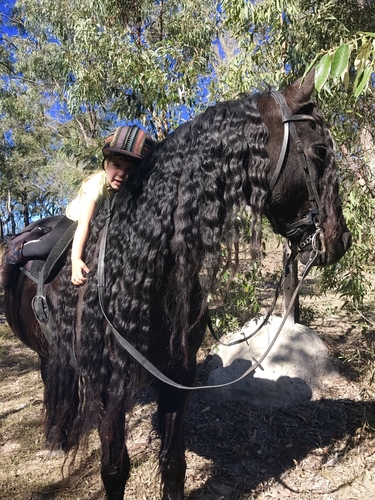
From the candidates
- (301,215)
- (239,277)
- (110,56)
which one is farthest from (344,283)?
(110,56)

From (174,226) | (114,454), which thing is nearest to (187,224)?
(174,226)

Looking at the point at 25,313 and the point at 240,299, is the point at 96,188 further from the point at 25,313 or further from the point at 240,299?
the point at 240,299

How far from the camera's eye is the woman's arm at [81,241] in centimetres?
185

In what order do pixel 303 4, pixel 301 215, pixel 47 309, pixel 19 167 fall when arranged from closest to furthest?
pixel 301 215
pixel 47 309
pixel 303 4
pixel 19 167

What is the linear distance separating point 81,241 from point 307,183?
109 centimetres

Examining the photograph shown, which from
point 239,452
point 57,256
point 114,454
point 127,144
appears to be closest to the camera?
point 127,144

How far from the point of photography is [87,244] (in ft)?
6.35

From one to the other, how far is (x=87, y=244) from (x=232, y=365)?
2.63 metres

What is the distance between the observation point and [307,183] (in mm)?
1673

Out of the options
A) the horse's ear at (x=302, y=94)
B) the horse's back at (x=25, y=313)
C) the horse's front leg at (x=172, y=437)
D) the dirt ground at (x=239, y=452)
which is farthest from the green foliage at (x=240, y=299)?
the horse's ear at (x=302, y=94)

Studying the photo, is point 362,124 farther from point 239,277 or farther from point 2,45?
point 2,45

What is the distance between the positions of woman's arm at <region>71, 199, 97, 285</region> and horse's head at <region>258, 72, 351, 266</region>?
0.88 metres

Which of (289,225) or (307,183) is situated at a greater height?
(307,183)

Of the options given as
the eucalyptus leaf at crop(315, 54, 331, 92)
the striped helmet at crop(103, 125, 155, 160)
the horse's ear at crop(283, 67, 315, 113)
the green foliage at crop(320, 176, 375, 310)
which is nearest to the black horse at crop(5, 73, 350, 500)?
the horse's ear at crop(283, 67, 315, 113)
